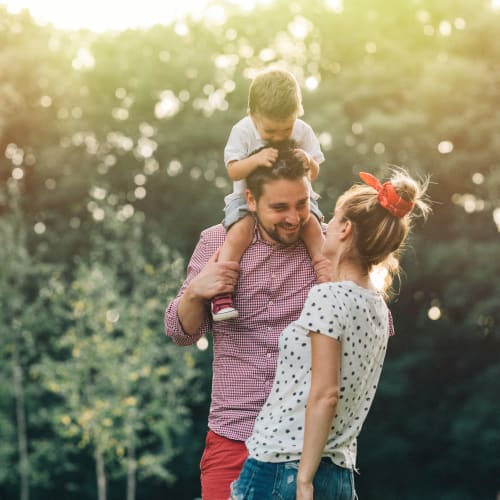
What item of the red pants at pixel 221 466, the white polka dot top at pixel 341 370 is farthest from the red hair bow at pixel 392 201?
the red pants at pixel 221 466

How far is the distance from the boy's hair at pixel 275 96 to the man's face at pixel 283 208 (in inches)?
13.0

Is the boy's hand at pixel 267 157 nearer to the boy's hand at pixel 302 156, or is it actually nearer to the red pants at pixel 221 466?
the boy's hand at pixel 302 156

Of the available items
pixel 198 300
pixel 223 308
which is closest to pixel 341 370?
pixel 223 308

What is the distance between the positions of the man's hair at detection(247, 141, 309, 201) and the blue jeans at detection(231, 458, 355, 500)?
3.07ft

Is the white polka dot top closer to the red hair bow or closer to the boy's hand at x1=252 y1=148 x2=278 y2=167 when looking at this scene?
the red hair bow

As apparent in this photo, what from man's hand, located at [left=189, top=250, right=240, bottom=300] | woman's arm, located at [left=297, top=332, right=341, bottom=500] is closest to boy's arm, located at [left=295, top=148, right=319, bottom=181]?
man's hand, located at [left=189, top=250, right=240, bottom=300]

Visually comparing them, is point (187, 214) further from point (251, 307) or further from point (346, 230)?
point (346, 230)

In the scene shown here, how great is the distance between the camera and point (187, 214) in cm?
1917

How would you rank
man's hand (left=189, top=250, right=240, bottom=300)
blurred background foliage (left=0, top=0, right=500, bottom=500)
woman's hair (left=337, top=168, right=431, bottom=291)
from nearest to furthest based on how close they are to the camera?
woman's hair (left=337, top=168, right=431, bottom=291)
man's hand (left=189, top=250, right=240, bottom=300)
blurred background foliage (left=0, top=0, right=500, bottom=500)

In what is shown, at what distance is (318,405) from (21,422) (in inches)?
647

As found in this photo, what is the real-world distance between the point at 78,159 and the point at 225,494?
16639mm

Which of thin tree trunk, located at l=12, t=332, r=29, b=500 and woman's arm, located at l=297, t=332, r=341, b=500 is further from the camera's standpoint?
thin tree trunk, located at l=12, t=332, r=29, b=500

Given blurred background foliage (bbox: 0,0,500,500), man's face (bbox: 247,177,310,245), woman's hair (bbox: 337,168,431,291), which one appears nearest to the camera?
woman's hair (bbox: 337,168,431,291)

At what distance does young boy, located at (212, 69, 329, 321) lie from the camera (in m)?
3.29
